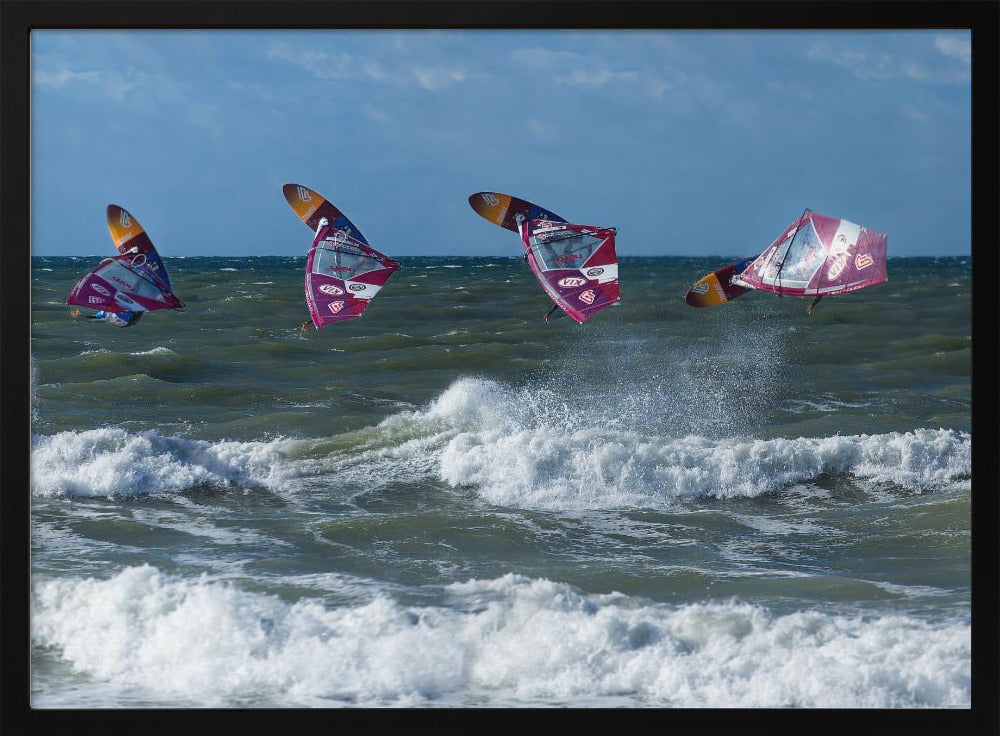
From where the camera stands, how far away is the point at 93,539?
519 cm

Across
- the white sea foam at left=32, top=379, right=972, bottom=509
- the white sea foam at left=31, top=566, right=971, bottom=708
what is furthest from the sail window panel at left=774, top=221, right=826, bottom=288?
the white sea foam at left=32, top=379, right=972, bottom=509

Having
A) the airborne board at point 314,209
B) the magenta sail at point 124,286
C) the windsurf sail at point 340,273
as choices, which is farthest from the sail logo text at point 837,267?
the magenta sail at point 124,286

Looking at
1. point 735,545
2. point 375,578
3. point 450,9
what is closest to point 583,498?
point 735,545

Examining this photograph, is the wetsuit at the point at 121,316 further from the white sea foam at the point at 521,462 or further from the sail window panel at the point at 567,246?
the sail window panel at the point at 567,246

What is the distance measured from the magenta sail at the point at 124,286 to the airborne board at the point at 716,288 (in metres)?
2.26

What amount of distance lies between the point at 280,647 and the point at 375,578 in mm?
892

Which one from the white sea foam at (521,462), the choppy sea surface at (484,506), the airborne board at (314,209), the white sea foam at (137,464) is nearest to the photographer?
the choppy sea surface at (484,506)

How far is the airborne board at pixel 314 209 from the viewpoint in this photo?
4.71 m

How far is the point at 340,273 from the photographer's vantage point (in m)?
4.79

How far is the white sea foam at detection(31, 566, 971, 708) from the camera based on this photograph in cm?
350

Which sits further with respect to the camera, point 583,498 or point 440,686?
point 583,498

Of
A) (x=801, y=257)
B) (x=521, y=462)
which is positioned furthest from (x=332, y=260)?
(x=521, y=462)

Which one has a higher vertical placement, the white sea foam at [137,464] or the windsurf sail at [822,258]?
the windsurf sail at [822,258]
